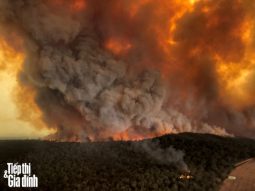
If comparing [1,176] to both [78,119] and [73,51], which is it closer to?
[78,119]

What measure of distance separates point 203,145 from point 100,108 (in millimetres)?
18278

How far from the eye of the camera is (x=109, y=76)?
7975 cm

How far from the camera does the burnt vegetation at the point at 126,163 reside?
58.2 metres

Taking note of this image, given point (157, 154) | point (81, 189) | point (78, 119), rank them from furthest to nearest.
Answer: point (78, 119)
point (157, 154)
point (81, 189)

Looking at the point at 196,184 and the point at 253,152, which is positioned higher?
the point at 253,152

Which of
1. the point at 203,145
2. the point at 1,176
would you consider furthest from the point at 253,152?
the point at 1,176
